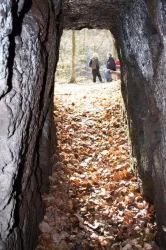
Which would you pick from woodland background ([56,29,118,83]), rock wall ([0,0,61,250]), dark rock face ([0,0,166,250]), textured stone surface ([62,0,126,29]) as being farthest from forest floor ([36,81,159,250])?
woodland background ([56,29,118,83])

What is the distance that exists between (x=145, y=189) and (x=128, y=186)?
0.52m

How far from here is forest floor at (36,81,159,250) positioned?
4.03m

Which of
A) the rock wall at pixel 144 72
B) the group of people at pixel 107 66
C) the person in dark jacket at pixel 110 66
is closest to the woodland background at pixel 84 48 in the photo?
the group of people at pixel 107 66

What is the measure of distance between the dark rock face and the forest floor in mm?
303

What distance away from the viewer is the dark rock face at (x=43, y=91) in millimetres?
2391

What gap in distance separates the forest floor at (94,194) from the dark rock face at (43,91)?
303mm

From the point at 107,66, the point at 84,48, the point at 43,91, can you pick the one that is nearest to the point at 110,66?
the point at 107,66

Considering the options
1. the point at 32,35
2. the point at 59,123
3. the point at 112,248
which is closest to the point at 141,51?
the point at 32,35

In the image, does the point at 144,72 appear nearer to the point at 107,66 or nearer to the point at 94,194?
the point at 94,194

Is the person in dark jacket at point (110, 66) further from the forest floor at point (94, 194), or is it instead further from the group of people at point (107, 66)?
the forest floor at point (94, 194)

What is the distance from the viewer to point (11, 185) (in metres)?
2.54

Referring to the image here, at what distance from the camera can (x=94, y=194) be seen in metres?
4.99

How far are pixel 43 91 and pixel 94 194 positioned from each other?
8.09ft

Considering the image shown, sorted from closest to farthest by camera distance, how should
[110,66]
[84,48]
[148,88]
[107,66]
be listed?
[148,88] < [110,66] < [107,66] < [84,48]
